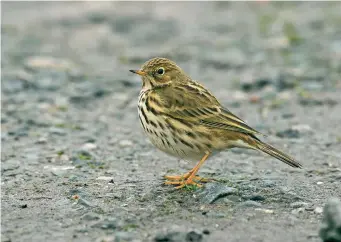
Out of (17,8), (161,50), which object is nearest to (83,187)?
(161,50)

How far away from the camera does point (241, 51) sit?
14.1m

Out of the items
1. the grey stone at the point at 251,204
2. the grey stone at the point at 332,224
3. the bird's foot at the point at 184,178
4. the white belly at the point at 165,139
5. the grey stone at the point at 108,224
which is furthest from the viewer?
→ the bird's foot at the point at 184,178

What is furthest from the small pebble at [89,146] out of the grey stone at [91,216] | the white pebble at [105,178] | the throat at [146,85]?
the grey stone at [91,216]

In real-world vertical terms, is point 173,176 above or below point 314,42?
below

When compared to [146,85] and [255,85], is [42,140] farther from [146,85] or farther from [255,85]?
[255,85]

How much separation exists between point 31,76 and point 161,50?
292 centimetres

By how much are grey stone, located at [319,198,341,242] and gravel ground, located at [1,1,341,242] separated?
29 centimetres

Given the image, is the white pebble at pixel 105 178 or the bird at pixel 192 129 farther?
the white pebble at pixel 105 178

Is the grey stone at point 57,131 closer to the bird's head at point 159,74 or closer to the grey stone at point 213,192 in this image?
the bird's head at point 159,74

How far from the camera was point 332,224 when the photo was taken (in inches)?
207

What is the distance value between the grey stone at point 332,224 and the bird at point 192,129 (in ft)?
4.81

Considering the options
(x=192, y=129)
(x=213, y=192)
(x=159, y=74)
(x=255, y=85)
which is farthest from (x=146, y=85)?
(x=255, y=85)

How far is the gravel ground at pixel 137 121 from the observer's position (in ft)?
20.1

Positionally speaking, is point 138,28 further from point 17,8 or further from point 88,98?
point 88,98
